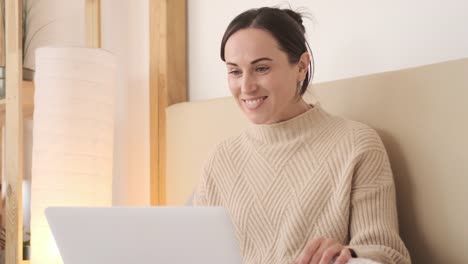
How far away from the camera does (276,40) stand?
144 centimetres

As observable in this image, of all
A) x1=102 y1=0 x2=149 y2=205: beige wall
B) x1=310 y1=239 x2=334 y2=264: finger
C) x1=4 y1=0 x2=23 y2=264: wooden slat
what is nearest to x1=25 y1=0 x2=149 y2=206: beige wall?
x1=102 y1=0 x2=149 y2=205: beige wall

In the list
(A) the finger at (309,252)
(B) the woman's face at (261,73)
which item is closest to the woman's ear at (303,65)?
(B) the woman's face at (261,73)

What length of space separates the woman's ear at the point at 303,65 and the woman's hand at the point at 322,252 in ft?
1.47

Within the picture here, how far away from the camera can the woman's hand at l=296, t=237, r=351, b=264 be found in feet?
3.67

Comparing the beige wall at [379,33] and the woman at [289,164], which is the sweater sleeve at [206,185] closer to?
the woman at [289,164]

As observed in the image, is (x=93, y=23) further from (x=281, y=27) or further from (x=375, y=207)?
(x=375, y=207)

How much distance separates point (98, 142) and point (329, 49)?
31.5 inches

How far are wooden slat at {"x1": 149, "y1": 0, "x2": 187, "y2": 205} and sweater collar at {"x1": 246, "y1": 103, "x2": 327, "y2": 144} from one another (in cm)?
69

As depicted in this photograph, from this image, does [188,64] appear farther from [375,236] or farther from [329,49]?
[375,236]

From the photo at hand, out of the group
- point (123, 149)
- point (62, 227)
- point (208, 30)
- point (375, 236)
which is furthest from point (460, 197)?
point (123, 149)

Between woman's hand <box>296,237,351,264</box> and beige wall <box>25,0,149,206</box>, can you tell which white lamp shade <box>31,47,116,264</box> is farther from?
woman's hand <box>296,237,351,264</box>

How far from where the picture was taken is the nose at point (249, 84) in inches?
56.9

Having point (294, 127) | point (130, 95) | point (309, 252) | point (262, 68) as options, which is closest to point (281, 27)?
point (262, 68)

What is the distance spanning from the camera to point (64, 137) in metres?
2.00
